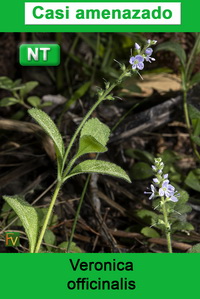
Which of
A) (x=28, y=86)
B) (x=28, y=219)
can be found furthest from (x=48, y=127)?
(x=28, y=86)

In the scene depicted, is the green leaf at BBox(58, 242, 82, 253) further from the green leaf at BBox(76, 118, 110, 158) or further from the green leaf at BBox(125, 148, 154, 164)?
the green leaf at BBox(125, 148, 154, 164)

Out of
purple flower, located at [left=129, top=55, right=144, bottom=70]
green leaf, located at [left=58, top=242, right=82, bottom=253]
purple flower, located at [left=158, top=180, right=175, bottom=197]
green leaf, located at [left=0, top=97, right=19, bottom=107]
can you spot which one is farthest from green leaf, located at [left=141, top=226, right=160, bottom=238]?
green leaf, located at [left=0, top=97, right=19, bottom=107]

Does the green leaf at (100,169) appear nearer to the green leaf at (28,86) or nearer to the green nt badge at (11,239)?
the green nt badge at (11,239)

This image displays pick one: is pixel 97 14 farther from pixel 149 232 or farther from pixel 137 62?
pixel 149 232

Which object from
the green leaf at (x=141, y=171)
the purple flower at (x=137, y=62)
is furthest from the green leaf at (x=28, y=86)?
the purple flower at (x=137, y=62)
